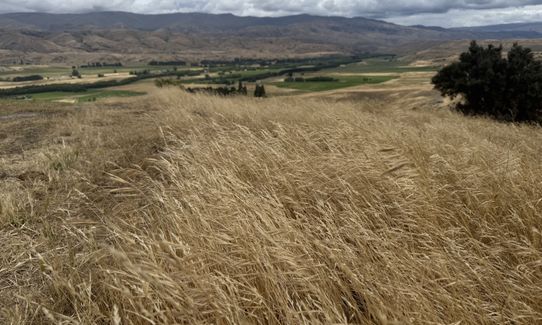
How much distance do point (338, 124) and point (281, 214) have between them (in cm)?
443

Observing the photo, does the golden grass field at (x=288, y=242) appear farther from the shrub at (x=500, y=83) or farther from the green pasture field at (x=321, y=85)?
the green pasture field at (x=321, y=85)

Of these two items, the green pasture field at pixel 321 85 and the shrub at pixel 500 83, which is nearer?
the shrub at pixel 500 83

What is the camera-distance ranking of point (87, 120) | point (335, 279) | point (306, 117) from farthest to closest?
point (87, 120) < point (306, 117) < point (335, 279)

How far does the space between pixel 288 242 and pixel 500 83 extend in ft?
81.8

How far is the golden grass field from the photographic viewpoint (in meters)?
2.38

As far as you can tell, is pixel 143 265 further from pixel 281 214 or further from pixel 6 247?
pixel 6 247

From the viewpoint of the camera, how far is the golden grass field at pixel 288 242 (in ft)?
7.79

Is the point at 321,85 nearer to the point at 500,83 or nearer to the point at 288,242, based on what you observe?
the point at 500,83

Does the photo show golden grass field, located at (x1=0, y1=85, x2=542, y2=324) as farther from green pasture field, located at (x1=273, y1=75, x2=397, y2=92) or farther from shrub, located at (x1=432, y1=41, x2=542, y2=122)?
green pasture field, located at (x1=273, y1=75, x2=397, y2=92)

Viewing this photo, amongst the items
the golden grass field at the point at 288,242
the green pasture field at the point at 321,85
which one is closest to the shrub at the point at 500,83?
the golden grass field at the point at 288,242

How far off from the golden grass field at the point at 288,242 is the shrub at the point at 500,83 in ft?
66.9

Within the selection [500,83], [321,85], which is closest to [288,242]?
[500,83]

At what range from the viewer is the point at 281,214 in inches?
135

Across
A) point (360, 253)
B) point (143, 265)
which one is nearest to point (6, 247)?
point (143, 265)
